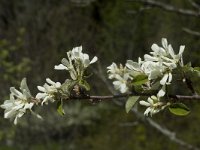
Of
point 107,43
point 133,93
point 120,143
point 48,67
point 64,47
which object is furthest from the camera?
point 107,43

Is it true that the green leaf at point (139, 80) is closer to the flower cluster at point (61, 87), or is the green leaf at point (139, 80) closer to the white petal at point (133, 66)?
the white petal at point (133, 66)

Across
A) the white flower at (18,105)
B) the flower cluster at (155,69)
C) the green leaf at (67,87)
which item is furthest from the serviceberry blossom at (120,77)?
the white flower at (18,105)

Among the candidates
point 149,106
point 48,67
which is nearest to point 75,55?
point 149,106

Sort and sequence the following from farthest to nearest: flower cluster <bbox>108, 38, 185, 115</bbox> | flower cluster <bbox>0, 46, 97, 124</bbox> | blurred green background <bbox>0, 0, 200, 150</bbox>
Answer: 1. blurred green background <bbox>0, 0, 200, 150</bbox>
2. flower cluster <bbox>0, 46, 97, 124</bbox>
3. flower cluster <bbox>108, 38, 185, 115</bbox>

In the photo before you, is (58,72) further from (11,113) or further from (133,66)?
(133,66)

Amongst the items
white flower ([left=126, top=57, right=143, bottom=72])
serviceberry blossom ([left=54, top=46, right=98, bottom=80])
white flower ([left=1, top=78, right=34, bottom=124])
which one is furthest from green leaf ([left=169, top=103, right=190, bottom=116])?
white flower ([left=1, top=78, right=34, bottom=124])

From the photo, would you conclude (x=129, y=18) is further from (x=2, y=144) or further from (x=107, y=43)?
(x=2, y=144)

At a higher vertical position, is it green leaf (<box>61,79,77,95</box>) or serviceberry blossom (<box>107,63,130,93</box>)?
serviceberry blossom (<box>107,63,130,93</box>)

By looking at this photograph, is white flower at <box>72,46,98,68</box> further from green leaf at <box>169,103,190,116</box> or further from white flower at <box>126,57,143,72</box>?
green leaf at <box>169,103,190,116</box>
